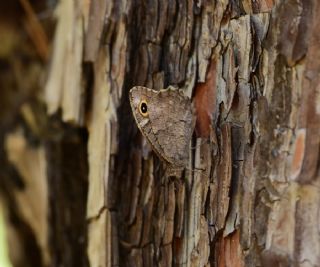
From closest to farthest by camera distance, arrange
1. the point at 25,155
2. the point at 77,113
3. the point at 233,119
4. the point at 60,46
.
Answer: the point at 233,119
the point at 77,113
the point at 60,46
the point at 25,155

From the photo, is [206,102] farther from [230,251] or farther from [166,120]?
[230,251]

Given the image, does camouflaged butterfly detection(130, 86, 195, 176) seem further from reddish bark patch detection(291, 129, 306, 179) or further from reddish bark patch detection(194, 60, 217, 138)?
reddish bark patch detection(291, 129, 306, 179)

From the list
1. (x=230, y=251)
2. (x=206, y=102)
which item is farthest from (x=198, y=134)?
(x=230, y=251)

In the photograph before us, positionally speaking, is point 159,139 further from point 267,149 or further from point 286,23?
point 286,23

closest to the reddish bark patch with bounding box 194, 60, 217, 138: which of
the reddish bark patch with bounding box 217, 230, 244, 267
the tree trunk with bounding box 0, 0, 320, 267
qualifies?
the tree trunk with bounding box 0, 0, 320, 267

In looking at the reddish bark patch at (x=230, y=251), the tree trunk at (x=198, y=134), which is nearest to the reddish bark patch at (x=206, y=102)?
Answer: the tree trunk at (x=198, y=134)

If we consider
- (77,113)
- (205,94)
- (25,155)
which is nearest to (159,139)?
(205,94)
